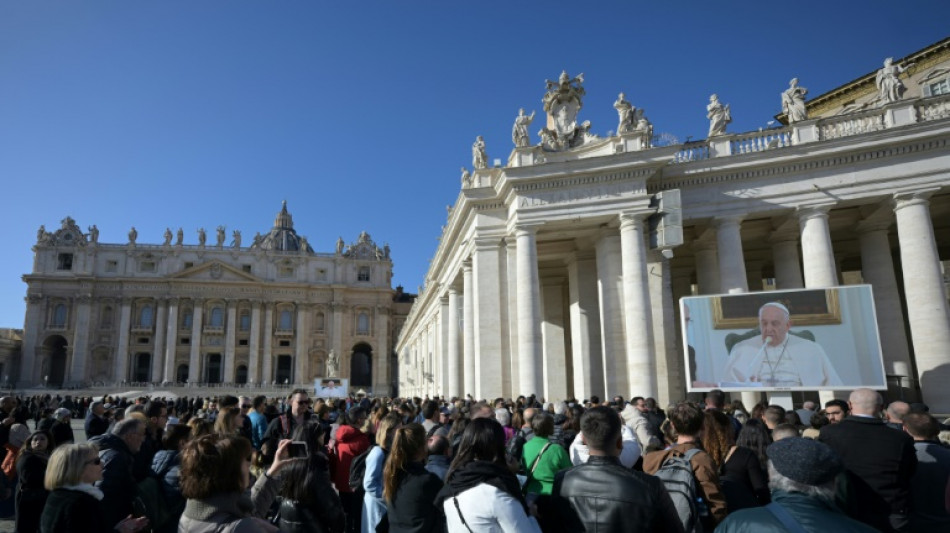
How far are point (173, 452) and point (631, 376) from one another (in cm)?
1300

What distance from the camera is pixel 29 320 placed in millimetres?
64250

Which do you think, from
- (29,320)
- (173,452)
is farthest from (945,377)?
(29,320)

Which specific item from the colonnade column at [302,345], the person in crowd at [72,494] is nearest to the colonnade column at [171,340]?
the colonnade column at [302,345]

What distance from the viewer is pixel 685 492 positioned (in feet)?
11.4

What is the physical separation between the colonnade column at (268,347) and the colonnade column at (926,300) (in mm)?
64578

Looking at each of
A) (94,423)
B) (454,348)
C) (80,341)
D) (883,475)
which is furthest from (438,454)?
(80,341)

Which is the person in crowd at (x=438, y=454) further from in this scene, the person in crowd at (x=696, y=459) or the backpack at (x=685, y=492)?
the backpack at (x=685, y=492)

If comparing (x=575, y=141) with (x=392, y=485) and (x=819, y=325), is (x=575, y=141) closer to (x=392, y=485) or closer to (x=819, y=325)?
(x=819, y=325)

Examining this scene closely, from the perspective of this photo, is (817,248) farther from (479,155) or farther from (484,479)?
(484,479)

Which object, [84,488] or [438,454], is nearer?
[84,488]

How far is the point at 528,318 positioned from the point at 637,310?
303 cm

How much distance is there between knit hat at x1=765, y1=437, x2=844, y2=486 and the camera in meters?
2.38

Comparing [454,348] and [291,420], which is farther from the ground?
[454,348]

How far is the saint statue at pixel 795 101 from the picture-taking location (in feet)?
56.5
